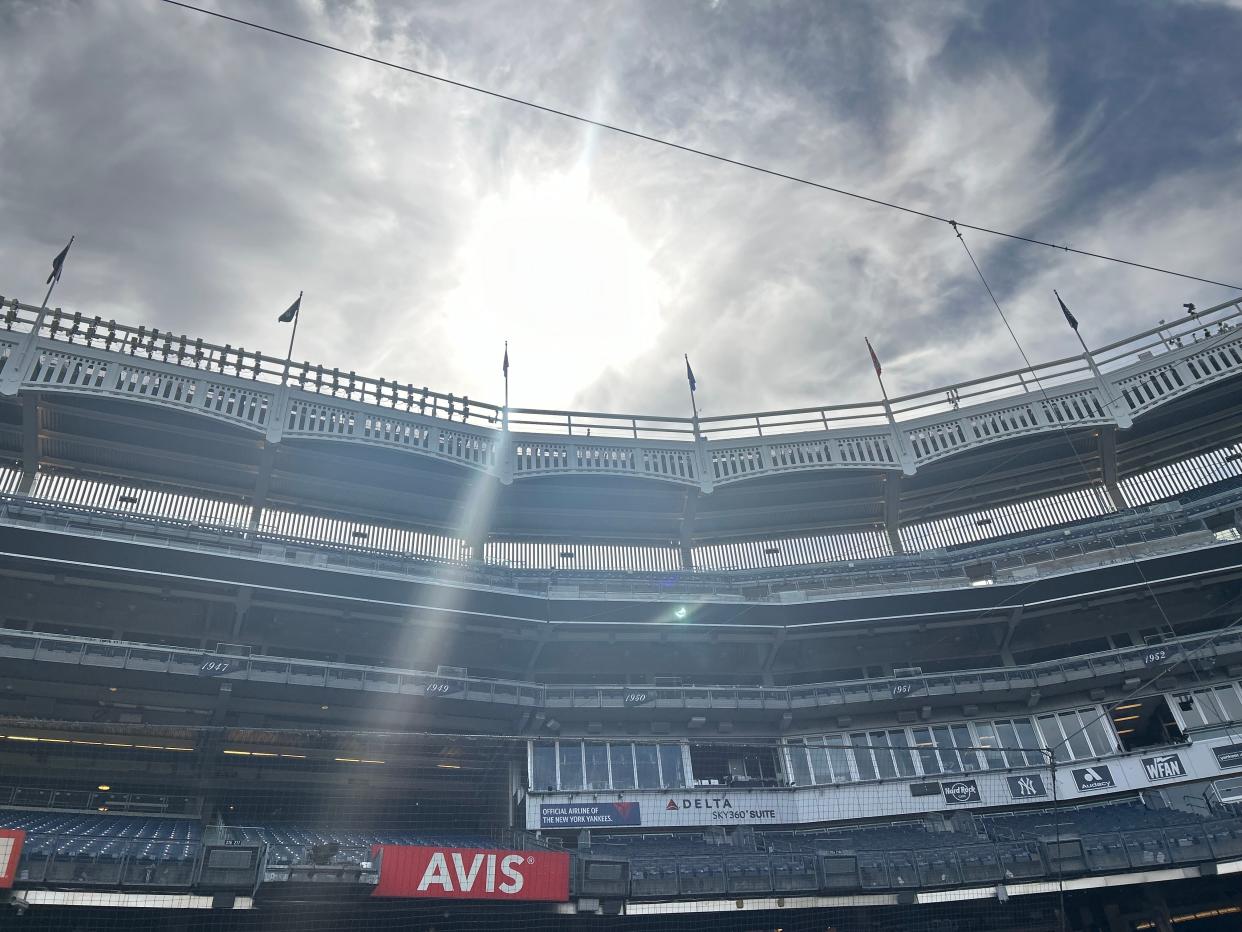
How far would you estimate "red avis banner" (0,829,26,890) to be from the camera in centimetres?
1523

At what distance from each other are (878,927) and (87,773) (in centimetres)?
2221

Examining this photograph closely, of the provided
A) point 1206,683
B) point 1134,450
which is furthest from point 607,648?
point 1134,450

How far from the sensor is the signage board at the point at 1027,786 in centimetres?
2666

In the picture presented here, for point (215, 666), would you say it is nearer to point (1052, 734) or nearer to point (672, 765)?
point (672, 765)

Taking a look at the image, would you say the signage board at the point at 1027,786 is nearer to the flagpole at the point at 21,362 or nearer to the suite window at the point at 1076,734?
the suite window at the point at 1076,734

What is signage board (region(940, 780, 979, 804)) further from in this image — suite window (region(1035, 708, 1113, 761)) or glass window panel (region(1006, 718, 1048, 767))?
suite window (region(1035, 708, 1113, 761))

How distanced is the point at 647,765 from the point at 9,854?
1733 centimetres

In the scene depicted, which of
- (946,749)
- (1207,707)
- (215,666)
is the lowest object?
(946,749)

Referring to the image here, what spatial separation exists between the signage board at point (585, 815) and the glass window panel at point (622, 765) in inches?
32.5

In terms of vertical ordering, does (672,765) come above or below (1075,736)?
above

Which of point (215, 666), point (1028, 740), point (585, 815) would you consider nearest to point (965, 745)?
point (1028, 740)

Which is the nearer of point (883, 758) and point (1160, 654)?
point (1160, 654)

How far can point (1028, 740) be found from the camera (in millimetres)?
28250

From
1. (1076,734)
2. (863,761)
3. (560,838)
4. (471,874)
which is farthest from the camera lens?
(863,761)
